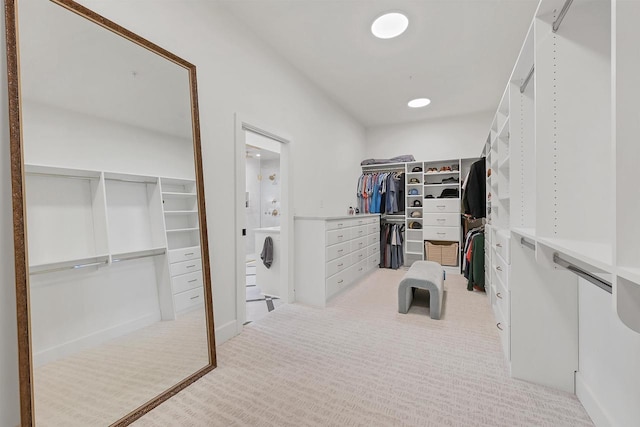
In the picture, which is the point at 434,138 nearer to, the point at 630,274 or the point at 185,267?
the point at 185,267

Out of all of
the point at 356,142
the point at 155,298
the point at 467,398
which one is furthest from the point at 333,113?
the point at 467,398

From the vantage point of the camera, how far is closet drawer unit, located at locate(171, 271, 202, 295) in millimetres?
1798

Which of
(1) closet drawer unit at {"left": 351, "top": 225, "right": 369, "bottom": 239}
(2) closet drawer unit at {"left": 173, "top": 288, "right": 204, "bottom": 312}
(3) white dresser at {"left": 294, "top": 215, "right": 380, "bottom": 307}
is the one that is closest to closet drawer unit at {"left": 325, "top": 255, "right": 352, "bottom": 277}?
(3) white dresser at {"left": 294, "top": 215, "right": 380, "bottom": 307}

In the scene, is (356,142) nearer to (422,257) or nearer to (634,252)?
(422,257)

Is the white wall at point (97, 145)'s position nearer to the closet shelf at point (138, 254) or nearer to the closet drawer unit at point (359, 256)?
the closet shelf at point (138, 254)

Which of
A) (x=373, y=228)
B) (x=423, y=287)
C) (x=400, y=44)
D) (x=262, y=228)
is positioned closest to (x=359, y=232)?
(x=373, y=228)

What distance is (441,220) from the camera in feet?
15.6

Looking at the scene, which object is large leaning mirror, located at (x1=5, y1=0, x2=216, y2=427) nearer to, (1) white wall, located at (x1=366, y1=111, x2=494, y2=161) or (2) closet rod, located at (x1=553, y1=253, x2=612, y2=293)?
(2) closet rod, located at (x1=553, y1=253, x2=612, y2=293)

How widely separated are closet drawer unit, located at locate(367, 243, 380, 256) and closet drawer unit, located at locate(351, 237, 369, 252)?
0.50 ft

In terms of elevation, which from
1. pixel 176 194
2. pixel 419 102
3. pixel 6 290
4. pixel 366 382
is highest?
pixel 419 102

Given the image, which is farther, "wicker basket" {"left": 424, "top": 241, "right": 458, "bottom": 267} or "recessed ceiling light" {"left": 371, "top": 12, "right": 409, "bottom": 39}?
"wicker basket" {"left": 424, "top": 241, "right": 458, "bottom": 267}

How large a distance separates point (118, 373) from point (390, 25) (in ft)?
10.6

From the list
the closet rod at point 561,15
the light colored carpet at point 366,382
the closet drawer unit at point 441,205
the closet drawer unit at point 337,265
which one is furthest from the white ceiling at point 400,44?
the light colored carpet at point 366,382

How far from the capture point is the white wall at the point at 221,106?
1.24 meters
